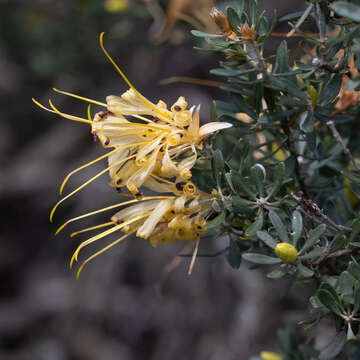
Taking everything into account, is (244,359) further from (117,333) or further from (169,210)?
(169,210)

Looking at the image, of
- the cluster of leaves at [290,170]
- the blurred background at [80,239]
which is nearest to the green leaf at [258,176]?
the cluster of leaves at [290,170]

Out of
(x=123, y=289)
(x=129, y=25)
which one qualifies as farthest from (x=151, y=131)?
(x=123, y=289)

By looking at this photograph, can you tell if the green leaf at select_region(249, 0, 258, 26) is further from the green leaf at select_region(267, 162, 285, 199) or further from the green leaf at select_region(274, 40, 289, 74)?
the green leaf at select_region(267, 162, 285, 199)

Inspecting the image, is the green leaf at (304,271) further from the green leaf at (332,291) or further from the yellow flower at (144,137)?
the yellow flower at (144,137)

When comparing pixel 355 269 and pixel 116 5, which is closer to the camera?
pixel 355 269

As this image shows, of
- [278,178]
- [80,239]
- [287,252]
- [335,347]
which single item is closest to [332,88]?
[278,178]

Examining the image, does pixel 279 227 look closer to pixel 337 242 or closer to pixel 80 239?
pixel 337 242
